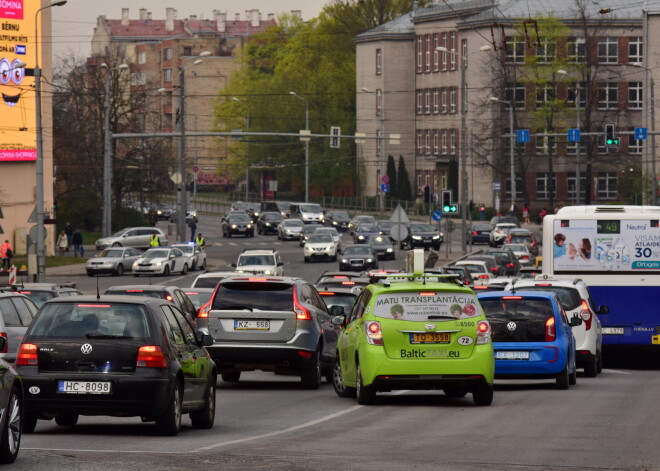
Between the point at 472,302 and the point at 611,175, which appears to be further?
the point at 611,175

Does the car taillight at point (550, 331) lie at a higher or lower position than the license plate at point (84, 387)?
lower

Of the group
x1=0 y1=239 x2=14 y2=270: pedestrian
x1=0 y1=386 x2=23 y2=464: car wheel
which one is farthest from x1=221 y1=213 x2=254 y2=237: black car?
x1=0 y1=386 x2=23 y2=464: car wheel

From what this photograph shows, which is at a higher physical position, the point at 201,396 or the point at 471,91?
the point at 471,91

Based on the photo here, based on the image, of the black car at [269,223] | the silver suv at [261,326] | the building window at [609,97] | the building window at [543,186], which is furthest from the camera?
the building window at [609,97]

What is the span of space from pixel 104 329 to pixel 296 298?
25.1 ft

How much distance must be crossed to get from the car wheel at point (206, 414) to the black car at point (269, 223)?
283 feet

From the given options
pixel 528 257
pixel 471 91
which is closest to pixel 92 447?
pixel 528 257

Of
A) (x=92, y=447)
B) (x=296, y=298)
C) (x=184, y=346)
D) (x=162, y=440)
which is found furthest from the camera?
(x=296, y=298)

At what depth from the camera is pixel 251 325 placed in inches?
880

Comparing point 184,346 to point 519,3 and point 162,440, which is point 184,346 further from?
point 519,3

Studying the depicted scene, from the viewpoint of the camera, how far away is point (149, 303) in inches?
594

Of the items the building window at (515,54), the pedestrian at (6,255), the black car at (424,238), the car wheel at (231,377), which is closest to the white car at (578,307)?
the car wheel at (231,377)

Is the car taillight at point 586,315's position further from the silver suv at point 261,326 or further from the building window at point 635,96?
the building window at point 635,96

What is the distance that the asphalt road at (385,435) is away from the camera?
12.8 m
